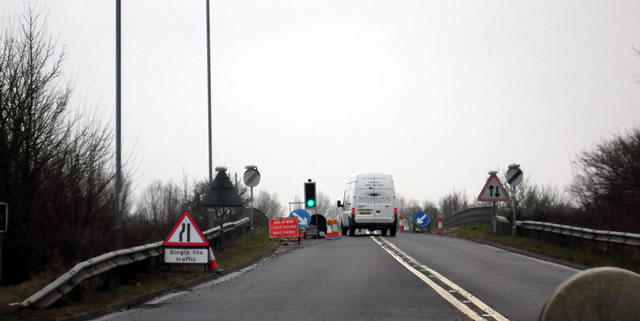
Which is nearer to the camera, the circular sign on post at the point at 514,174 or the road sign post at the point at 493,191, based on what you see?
the circular sign on post at the point at 514,174

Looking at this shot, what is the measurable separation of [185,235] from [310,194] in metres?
19.3

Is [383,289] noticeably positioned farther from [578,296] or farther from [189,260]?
[578,296]

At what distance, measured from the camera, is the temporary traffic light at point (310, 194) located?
35906 mm

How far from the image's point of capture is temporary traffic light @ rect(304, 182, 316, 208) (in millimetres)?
35906

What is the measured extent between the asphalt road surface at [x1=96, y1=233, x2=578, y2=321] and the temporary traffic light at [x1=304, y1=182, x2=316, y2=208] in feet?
47.5

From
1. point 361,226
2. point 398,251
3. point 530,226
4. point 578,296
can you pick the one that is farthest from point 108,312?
point 361,226

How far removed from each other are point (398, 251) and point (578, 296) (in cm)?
1968

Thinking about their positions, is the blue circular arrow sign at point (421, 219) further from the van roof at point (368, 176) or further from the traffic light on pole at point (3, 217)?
the traffic light on pole at point (3, 217)

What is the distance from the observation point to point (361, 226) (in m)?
40.5

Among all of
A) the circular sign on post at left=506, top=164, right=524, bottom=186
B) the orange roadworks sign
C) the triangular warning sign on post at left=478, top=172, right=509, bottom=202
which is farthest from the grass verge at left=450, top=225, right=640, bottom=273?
the orange roadworks sign

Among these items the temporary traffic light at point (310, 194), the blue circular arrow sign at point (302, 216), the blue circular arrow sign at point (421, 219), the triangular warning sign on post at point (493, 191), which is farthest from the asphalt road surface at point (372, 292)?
the blue circular arrow sign at point (421, 219)

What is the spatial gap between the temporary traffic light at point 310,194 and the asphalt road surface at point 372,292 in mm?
14473

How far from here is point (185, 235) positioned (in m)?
16.8

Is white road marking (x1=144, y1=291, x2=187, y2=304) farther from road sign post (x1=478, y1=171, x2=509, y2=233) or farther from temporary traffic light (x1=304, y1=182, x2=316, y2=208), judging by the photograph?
temporary traffic light (x1=304, y1=182, x2=316, y2=208)
